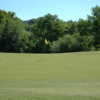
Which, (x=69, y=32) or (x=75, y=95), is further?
(x=69, y=32)

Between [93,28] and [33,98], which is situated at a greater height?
[93,28]

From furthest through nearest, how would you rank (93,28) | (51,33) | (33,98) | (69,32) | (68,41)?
(69,32)
(51,33)
(93,28)
(68,41)
(33,98)

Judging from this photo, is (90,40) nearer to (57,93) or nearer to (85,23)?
(85,23)

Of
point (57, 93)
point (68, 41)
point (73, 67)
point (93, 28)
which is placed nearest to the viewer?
point (57, 93)

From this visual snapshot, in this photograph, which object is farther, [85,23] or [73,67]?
[85,23]

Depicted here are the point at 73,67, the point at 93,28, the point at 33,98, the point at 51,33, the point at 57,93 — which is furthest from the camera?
the point at 51,33

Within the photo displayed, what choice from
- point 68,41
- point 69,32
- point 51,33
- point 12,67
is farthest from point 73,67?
point 69,32

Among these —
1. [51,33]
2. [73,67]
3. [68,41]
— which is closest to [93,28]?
[68,41]

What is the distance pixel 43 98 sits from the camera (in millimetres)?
5871

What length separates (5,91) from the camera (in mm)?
6734

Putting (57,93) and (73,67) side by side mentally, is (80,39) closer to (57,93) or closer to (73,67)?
(73,67)

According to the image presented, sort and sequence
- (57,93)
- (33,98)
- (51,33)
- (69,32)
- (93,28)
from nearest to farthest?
(33,98), (57,93), (93,28), (51,33), (69,32)

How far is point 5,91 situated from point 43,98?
1224 mm

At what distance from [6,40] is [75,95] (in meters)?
38.0
